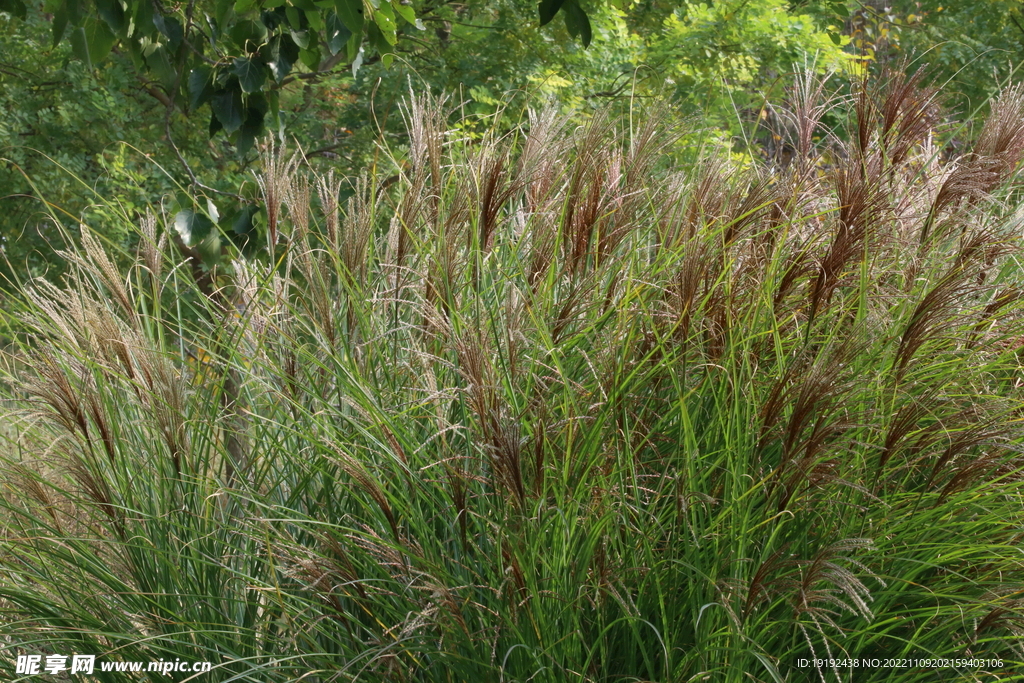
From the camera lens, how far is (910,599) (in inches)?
64.1

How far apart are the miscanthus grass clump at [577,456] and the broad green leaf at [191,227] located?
678 mm

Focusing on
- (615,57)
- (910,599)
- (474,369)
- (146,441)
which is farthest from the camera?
(615,57)

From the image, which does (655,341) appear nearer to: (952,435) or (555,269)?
(555,269)

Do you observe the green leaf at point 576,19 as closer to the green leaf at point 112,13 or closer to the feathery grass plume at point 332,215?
the feathery grass plume at point 332,215

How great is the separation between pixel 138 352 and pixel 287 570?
24.4 inches

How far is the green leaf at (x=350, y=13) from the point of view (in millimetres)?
2414

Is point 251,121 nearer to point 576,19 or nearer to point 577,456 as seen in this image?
point 576,19

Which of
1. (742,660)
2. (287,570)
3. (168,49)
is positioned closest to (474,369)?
(287,570)

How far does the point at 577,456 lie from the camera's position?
5.30 ft

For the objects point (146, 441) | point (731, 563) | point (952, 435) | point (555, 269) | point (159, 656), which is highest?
point (555, 269)

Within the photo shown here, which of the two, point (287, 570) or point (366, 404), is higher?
point (366, 404)

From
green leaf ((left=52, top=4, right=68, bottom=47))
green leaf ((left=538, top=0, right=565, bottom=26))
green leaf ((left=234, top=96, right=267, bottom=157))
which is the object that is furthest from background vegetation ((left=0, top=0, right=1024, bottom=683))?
green leaf ((left=52, top=4, right=68, bottom=47))

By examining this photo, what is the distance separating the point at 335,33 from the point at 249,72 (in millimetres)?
379

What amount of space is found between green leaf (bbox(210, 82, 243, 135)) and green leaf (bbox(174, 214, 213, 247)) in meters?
0.41
